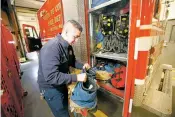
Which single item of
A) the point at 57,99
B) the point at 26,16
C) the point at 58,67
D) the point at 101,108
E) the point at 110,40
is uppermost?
the point at 26,16

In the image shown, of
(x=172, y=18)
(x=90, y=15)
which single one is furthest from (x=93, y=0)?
(x=172, y=18)

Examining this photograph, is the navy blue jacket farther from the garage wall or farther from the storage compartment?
the garage wall

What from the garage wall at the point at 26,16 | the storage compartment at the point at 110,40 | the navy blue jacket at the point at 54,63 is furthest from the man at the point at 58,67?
the garage wall at the point at 26,16

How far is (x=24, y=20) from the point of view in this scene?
7668mm

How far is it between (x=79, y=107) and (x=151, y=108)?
1.20m

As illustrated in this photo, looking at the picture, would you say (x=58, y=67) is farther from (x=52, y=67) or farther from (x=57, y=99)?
(x=57, y=99)

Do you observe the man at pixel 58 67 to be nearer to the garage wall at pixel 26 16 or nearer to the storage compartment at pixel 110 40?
the storage compartment at pixel 110 40

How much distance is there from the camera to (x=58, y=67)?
127 cm

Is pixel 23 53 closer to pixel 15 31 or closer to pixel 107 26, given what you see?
pixel 15 31

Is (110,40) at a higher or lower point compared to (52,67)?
higher

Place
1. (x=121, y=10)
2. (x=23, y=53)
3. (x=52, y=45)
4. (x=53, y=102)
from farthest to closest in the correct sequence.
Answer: (x=23, y=53), (x=121, y=10), (x=53, y=102), (x=52, y=45)

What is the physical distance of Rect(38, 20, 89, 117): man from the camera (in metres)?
1.18

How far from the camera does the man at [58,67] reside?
1176 millimetres

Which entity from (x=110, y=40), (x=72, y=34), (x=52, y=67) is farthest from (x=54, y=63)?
(x=110, y=40)
